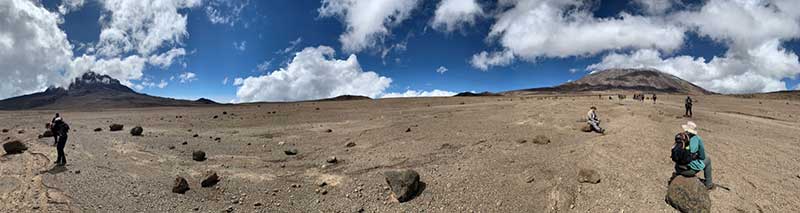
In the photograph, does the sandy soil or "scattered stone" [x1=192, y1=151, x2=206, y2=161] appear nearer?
the sandy soil

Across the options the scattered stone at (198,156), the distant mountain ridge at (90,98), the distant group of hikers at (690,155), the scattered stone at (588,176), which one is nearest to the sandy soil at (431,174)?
the scattered stone at (588,176)

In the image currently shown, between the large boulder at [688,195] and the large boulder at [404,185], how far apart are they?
538 centimetres

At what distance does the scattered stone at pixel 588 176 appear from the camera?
873 cm

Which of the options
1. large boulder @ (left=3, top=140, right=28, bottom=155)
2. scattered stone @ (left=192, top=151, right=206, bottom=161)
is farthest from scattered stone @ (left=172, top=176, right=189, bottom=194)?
large boulder @ (left=3, top=140, right=28, bottom=155)

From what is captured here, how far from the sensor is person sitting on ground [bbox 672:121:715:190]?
7238mm

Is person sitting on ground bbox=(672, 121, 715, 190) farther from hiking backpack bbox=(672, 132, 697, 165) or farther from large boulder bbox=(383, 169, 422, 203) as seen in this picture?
large boulder bbox=(383, 169, 422, 203)

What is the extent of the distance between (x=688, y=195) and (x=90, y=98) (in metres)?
172

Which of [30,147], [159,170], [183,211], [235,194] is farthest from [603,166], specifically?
[30,147]

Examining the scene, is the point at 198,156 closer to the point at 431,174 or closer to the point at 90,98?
the point at 431,174

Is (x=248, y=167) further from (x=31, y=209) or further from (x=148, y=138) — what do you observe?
(x=148, y=138)

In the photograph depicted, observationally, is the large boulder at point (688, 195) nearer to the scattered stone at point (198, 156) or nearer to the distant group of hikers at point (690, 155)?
the distant group of hikers at point (690, 155)

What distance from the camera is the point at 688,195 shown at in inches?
275

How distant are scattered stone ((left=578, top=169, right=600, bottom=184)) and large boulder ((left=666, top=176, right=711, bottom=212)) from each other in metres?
1.51

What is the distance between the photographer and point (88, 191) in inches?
375
